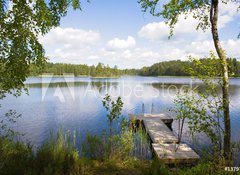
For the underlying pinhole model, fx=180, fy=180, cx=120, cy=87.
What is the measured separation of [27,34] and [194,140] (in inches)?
414

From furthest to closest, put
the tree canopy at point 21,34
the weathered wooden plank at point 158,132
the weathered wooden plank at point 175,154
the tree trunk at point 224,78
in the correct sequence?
the weathered wooden plank at point 158,132
the weathered wooden plank at point 175,154
the tree trunk at point 224,78
the tree canopy at point 21,34

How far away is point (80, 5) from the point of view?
220 inches

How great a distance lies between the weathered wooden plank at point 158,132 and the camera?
1009 cm

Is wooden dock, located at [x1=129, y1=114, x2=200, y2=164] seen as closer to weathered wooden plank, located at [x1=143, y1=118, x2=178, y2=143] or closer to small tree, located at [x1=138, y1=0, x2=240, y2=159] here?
weathered wooden plank, located at [x1=143, y1=118, x2=178, y2=143]

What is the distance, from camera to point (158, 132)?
11.5m

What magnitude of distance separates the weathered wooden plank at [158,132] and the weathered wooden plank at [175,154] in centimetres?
129

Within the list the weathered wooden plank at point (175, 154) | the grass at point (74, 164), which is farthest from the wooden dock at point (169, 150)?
the grass at point (74, 164)

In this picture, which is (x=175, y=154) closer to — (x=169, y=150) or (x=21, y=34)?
(x=169, y=150)

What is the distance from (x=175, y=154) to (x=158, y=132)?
398 cm

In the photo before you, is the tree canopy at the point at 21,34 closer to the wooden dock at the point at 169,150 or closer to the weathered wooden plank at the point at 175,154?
the wooden dock at the point at 169,150

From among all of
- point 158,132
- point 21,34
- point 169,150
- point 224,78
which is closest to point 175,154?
point 169,150

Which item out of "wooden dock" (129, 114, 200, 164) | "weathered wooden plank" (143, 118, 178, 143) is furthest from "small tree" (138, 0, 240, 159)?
"weathered wooden plank" (143, 118, 178, 143)

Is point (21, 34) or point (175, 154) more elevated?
point (21, 34)

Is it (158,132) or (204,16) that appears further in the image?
(158,132)
